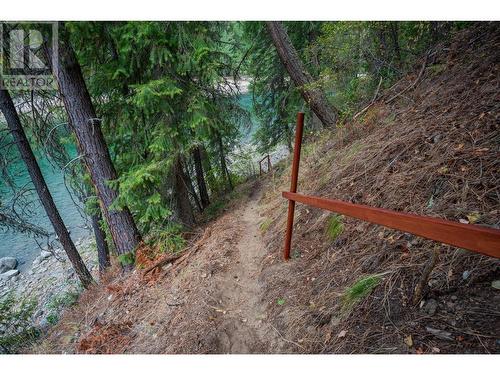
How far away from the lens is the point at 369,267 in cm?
266

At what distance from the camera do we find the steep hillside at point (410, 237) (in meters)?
1.91

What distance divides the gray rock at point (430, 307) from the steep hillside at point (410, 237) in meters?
0.01

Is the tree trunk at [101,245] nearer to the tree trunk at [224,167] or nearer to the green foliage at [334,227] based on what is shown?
the tree trunk at [224,167]

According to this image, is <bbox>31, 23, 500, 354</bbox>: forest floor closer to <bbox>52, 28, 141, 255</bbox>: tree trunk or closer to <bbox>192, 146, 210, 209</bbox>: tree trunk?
<bbox>52, 28, 141, 255</bbox>: tree trunk

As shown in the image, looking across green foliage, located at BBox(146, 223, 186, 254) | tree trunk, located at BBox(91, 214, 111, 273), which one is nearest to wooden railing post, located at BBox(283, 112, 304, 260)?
green foliage, located at BBox(146, 223, 186, 254)

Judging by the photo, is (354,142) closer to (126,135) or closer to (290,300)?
(290,300)

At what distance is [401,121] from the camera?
4391 mm

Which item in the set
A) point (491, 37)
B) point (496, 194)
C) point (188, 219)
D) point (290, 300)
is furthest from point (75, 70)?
point (491, 37)

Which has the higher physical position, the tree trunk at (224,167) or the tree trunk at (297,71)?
the tree trunk at (297,71)

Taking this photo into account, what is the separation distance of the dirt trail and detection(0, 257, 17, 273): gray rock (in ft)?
52.0

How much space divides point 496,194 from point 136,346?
3962 mm

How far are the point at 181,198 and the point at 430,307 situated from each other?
518 centimetres

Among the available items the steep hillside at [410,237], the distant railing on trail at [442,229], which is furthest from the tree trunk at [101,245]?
the distant railing on trail at [442,229]

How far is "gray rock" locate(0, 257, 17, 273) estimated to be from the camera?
48.6 feet
